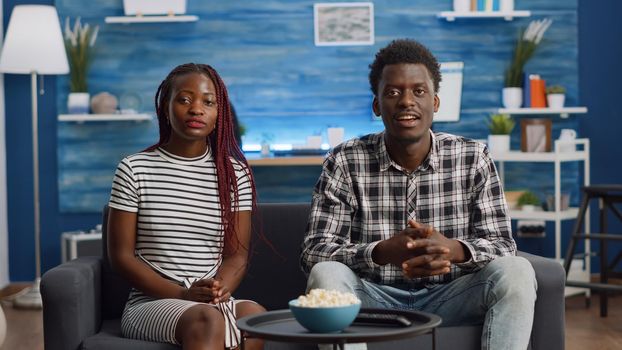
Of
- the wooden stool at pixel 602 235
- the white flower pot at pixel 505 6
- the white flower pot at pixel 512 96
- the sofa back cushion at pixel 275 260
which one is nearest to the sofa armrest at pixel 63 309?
the sofa back cushion at pixel 275 260

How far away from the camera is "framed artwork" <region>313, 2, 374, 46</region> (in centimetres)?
576

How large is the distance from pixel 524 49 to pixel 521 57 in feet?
0.18

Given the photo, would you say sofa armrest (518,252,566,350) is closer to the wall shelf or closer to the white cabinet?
the white cabinet

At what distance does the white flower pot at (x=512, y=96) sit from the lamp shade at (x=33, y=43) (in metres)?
2.46

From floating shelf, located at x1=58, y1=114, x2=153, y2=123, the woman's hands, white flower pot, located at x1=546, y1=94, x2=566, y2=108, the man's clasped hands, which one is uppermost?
white flower pot, located at x1=546, y1=94, x2=566, y2=108

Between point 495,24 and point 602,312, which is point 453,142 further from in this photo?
point 495,24

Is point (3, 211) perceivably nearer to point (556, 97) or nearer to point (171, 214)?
point (556, 97)

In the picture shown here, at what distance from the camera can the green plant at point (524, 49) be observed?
5641mm

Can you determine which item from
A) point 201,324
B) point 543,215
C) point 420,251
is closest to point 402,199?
point 420,251

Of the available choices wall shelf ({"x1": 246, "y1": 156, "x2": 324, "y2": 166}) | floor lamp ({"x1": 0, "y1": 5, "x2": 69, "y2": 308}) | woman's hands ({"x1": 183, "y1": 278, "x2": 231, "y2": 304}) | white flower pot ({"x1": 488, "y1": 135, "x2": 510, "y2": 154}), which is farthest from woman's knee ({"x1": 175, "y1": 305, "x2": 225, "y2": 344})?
white flower pot ({"x1": 488, "y1": 135, "x2": 510, "y2": 154})

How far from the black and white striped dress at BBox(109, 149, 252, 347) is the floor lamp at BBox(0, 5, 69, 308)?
284cm

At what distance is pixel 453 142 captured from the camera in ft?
9.52

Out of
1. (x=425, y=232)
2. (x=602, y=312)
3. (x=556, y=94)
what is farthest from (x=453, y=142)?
(x=556, y=94)

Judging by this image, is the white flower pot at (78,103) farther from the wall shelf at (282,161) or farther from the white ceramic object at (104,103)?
the wall shelf at (282,161)
